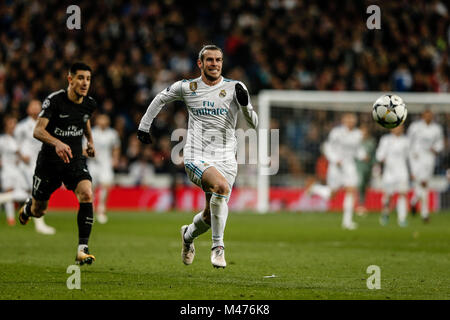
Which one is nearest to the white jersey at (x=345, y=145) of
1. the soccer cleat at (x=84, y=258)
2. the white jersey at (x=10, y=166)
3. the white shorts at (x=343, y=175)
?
the white shorts at (x=343, y=175)

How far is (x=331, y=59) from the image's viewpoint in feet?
84.5

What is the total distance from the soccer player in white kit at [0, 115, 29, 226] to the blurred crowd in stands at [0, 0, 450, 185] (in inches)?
199

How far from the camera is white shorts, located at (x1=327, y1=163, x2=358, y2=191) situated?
57.9 feet

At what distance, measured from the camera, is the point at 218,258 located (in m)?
8.61

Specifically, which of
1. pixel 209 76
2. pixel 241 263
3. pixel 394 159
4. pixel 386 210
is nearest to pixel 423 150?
pixel 394 159

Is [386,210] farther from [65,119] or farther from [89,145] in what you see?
[65,119]

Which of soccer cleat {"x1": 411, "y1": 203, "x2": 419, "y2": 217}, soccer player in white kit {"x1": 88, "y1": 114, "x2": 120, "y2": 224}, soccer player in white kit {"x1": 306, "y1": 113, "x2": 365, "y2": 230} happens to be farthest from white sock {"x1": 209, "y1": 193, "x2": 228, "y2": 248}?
soccer cleat {"x1": 411, "y1": 203, "x2": 419, "y2": 217}

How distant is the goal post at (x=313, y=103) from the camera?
2222 centimetres

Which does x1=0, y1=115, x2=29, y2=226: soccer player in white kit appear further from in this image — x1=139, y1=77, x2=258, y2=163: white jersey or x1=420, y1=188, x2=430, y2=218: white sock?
x1=420, y1=188, x2=430, y2=218: white sock

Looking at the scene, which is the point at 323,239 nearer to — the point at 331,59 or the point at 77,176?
the point at 77,176

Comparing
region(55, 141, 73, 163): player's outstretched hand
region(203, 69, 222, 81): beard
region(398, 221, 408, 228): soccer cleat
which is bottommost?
region(398, 221, 408, 228): soccer cleat

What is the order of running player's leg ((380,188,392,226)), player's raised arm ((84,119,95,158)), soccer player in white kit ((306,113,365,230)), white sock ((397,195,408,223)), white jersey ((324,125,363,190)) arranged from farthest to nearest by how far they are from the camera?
running player's leg ((380,188,392,226)), white sock ((397,195,408,223)), white jersey ((324,125,363,190)), soccer player in white kit ((306,113,365,230)), player's raised arm ((84,119,95,158))

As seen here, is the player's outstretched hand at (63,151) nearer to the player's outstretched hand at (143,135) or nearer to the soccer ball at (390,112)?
the player's outstretched hand at (143,135)
